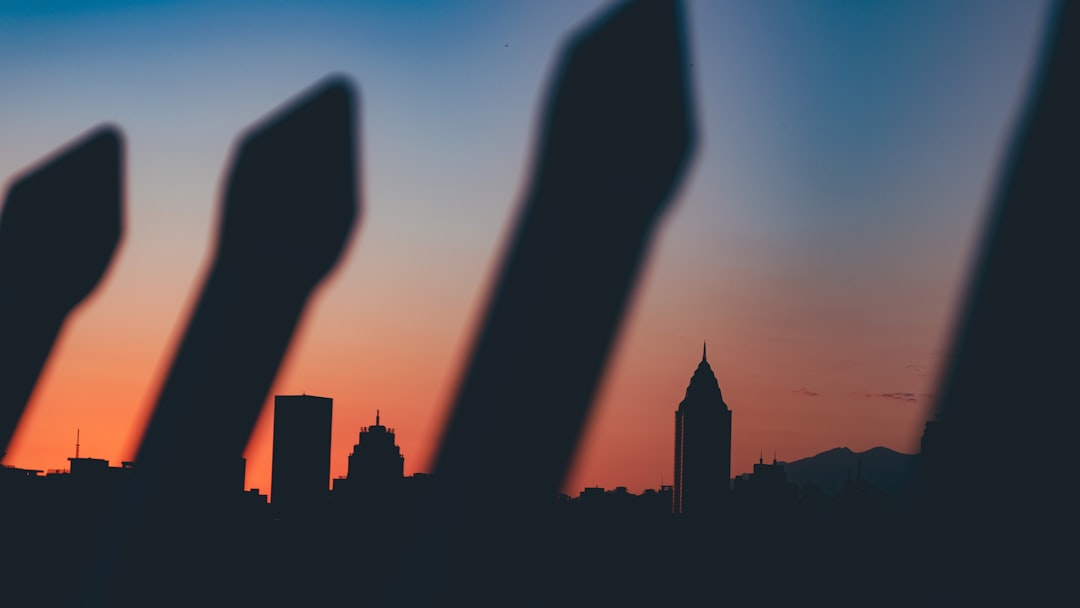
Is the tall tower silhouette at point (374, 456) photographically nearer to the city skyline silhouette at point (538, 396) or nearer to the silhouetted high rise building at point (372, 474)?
the silhouetted high rise building at point (372, 474)

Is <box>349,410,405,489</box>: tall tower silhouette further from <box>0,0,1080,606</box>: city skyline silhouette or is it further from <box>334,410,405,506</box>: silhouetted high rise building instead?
<box>0,0,1080,606</box>: city skyline silhouette

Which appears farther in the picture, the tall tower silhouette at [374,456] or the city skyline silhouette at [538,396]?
the tall tower silhouette at [374,456]

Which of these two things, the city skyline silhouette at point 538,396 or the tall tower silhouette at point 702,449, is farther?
the tall tower silhouette at point 702,449

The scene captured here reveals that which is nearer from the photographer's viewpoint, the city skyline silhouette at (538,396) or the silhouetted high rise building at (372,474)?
the city skyline silhouette at (538,396)

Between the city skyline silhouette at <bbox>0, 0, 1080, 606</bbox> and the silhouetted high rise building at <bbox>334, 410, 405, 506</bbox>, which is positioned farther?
the silhouetted high rise building at <bbox>334, 410, 405, 506</bbox>

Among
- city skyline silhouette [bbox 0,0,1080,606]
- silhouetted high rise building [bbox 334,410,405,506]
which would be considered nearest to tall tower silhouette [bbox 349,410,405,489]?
silhouetted high rise building [bbox 334,410,405,506]

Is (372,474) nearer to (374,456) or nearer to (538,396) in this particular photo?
(374,456)

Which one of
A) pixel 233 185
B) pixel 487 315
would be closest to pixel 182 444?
pixel 233 185

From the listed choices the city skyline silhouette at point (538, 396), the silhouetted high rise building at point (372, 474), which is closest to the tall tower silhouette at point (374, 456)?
the silhouetted high rise building at point (372, 474)
